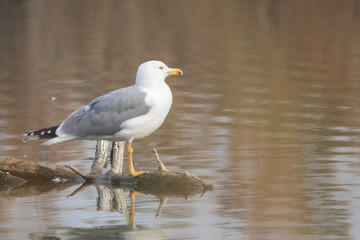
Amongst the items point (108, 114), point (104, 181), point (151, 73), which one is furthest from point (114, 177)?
point (151, 73)

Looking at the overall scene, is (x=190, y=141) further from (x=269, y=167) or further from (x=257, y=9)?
(x=257, y=9)

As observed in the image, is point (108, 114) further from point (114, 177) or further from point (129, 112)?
point (114, 177)

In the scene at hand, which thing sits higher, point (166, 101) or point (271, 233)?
point (166, 101)

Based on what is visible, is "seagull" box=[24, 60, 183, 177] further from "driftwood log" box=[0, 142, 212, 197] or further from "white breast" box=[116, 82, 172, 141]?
"driftwood log" box=[0, 142, 212, 197]

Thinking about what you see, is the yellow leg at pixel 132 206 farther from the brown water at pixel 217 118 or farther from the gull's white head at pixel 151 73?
the gull's white head at pixel 151 73

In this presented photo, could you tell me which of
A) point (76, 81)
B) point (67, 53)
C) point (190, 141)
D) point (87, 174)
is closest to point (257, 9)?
point (67, 53)

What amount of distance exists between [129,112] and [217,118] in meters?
5.00

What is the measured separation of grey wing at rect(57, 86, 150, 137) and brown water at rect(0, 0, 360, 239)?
0.63 metres

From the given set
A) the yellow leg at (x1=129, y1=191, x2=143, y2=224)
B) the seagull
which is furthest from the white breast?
the yellow leg at (x1=129, y1=191, x2=143, y2=224)

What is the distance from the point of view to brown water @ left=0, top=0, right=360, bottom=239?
7.84 m

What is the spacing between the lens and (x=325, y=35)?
90.3 ft

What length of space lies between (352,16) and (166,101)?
2452cm

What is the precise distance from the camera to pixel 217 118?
1372 cm

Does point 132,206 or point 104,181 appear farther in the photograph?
point 104,181
